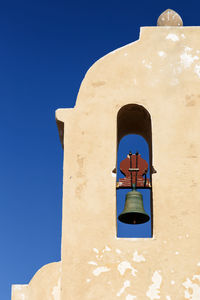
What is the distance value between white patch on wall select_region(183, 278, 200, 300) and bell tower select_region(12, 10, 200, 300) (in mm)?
10

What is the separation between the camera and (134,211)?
8.41 meters

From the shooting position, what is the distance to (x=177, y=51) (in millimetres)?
8992

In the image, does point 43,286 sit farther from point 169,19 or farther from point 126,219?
point 169,19

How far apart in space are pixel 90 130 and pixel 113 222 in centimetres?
112

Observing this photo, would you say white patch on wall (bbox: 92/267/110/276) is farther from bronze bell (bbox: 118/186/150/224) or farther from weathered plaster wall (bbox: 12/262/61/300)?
bronze bell (bbox: 118/186/150/224)

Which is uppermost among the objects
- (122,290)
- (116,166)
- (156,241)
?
(116,166)

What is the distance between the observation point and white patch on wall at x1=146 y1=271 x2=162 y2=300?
7.71 metres

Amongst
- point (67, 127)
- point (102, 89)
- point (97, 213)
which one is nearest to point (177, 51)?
point (102, 89)

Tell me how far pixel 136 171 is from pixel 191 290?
64.0 inches

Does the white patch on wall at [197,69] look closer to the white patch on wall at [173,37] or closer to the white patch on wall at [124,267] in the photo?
the white patch on wall at [173,37]

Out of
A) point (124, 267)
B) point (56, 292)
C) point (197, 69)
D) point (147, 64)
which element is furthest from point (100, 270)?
point (197, 69)

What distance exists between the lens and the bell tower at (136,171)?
25.7ft

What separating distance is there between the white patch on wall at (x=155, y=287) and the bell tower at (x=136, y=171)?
10 mm

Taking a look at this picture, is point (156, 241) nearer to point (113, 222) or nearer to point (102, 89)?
Result: point (113, 222)
